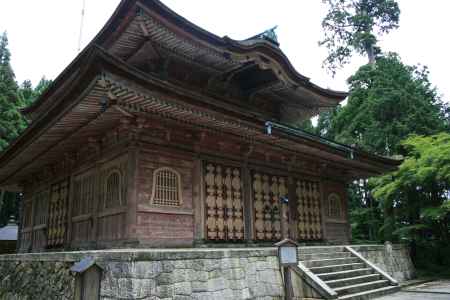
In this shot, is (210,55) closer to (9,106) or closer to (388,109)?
(388,109)

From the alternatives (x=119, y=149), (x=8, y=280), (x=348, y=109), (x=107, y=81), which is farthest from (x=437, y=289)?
(x=348, y=109)

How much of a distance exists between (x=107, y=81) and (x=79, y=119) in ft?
8.07

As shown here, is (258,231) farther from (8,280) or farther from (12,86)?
(12,86)

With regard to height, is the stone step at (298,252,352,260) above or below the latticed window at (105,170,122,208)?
below

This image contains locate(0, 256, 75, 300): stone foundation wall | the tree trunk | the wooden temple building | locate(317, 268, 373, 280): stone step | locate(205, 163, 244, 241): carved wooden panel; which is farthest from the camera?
the tree trunk

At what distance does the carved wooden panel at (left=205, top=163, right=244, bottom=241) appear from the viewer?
10.0 m

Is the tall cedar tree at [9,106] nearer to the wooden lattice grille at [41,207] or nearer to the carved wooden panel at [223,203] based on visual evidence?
the wooden lattice grille at [41,207]

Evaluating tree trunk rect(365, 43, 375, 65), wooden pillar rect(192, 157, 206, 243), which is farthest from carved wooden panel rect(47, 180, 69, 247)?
tree trunk rect(365, 43, 375, 65)

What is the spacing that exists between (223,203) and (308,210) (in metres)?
4.11

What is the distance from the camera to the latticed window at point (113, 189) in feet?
30.5

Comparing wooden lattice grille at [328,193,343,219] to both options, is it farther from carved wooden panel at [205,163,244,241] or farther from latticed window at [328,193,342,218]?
carved wooden panel at [205,163,244,241]

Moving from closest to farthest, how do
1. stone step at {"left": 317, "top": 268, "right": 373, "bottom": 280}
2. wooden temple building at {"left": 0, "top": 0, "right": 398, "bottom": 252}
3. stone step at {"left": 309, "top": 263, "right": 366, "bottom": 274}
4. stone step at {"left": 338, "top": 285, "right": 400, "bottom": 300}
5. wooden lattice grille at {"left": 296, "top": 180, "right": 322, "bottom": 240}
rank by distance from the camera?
stone step at {"left": 338, "top": 285, "right": 400, "bottom": 300} → wooden temple building at {"left": 0, "top": 0, "right": 398, "bottom": 252} → stone step at {"left": 317, "top": 268, "right": 373, "bottom": 280} → stone step at {"left": 309, "top": 263, "right": 366, "bottom": 274} → wooden lattice grille at {"left": 296, "top": 180, "right": 322, "bottom": 240}

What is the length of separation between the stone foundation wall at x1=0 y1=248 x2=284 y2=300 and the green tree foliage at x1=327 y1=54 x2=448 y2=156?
49.0 feet

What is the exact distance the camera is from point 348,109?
25.8 meters
